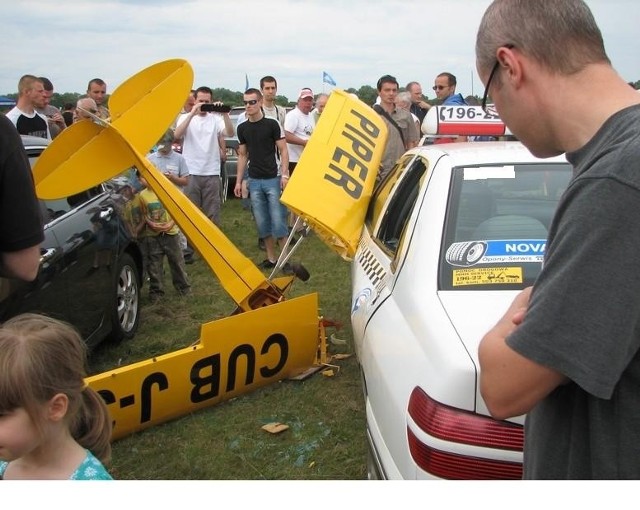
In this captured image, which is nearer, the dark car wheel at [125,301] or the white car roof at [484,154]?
the white car roof at [484,154]

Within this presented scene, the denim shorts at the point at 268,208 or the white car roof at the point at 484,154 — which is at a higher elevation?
the white car roof at the point at 484,154

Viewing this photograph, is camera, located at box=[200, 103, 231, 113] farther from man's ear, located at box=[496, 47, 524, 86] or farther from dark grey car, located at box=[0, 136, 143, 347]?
man's ear, located at box=[496, 47, 524, 86]

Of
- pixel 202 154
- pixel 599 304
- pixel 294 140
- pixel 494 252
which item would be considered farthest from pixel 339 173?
pixel 294 140

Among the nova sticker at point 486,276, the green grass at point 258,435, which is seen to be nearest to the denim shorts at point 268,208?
the green grass at point 258,435

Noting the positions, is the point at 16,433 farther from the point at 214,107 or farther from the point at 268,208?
the point at 268,208

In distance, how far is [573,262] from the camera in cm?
99

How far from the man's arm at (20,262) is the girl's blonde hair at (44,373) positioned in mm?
398

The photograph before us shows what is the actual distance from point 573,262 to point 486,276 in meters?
1.41

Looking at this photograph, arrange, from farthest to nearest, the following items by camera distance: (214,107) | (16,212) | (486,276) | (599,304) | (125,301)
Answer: (214,107), (125,301), (486,276), (16,212), (599,304)

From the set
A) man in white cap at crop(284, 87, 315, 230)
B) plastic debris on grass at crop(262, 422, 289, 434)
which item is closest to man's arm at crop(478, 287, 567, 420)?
plastic debris on grass at crop(262, 422, 289, 434)

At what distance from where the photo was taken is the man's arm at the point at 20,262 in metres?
2.11

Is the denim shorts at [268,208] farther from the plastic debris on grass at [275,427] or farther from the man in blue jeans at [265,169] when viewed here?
the plastic debris on grass at [275,427]

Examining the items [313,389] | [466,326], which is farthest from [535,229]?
[313,389]

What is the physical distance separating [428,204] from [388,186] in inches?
51.2
